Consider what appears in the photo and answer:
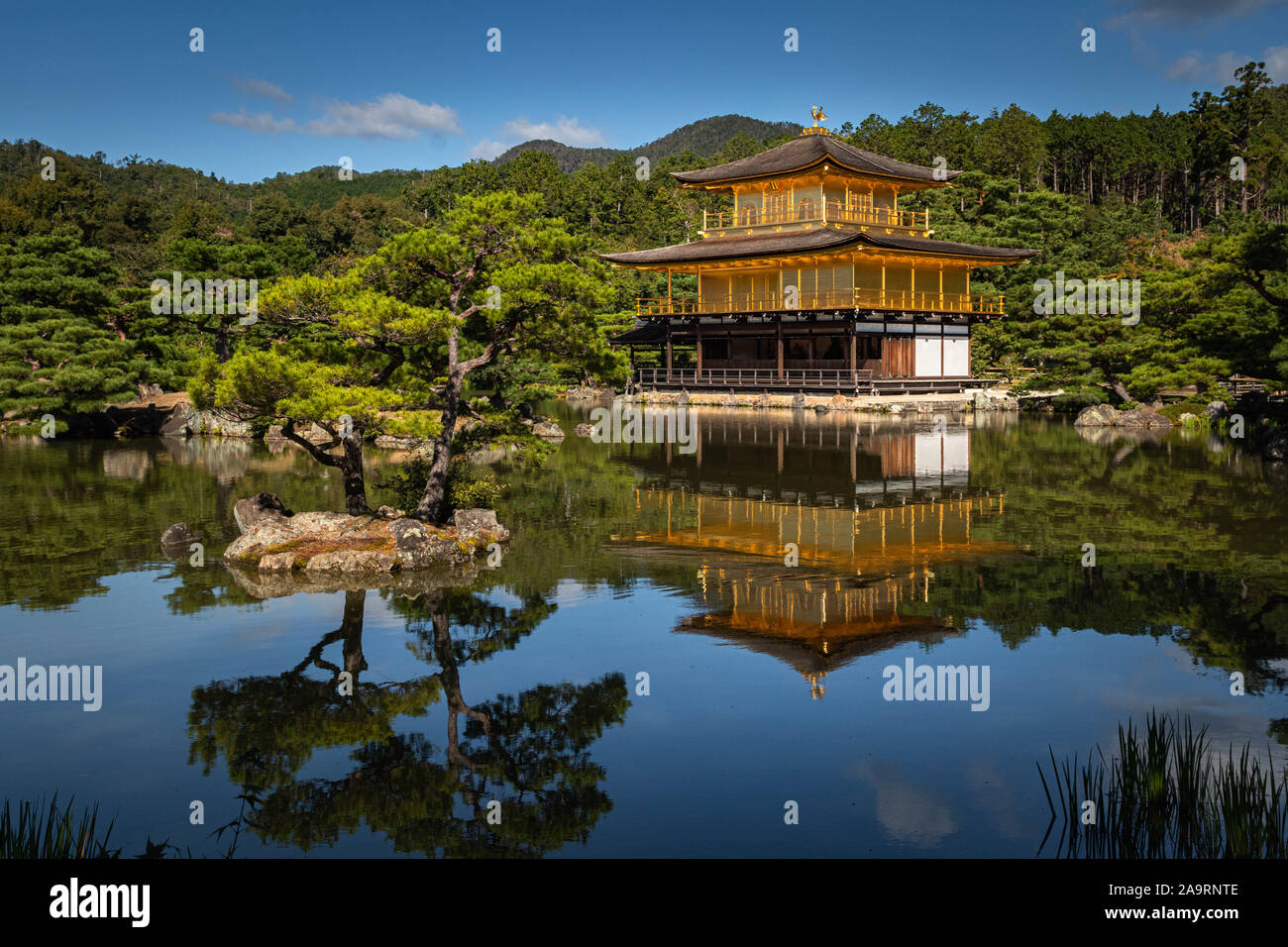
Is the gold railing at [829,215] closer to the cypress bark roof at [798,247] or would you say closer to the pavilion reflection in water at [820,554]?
the cypress bark roof at [798,247]

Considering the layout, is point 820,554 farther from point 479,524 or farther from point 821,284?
point 821,284

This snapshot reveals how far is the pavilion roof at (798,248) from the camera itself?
160 ft

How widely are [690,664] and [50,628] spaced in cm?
849

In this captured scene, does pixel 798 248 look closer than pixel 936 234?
Yes

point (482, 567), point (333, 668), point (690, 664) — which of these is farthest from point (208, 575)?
point (690, 664)

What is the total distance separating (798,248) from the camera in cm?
4947

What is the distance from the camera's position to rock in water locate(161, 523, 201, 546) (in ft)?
63.9

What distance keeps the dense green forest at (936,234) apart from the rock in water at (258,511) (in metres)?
2.90

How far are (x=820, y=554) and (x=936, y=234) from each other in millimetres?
46520

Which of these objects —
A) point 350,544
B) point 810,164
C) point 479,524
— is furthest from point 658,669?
point 810,164

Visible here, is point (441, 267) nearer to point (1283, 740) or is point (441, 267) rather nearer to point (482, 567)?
point (482, 567)

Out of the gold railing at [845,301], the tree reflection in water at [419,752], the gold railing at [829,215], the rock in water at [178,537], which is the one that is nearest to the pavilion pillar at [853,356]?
the gold railing at [845,301]

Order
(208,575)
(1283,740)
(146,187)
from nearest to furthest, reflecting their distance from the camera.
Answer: (1283,740) → (208,575) → (146,187)

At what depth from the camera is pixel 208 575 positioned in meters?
17.2
